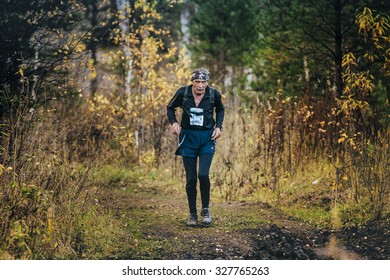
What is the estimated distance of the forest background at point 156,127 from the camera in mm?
5848

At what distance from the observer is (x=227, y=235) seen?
6.48 m

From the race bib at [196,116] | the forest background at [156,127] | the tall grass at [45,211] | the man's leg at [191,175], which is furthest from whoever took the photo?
the man's leg at [191,175]

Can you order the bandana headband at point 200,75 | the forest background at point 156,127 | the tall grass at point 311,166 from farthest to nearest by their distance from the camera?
the tall grass at point 311,166 < the bandana headband at point 200,75 < the forest background at point 156,127

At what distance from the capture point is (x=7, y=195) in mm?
5387

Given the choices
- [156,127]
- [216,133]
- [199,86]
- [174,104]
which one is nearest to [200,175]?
[216,133]

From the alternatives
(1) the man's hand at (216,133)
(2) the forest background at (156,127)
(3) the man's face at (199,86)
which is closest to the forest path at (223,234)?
(2) the forest background at (156,127)

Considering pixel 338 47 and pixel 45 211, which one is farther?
pixel 338 47

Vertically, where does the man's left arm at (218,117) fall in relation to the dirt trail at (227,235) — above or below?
above

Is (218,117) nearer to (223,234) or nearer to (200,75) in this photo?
(200,75)

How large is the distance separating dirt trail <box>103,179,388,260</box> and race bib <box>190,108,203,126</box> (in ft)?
3.99

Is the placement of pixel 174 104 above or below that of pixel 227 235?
above

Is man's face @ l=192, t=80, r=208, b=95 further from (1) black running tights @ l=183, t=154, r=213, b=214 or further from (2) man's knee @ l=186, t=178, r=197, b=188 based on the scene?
(2) man's knee @ l=186, t=178, r=197, b=188

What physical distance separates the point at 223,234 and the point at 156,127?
4.73 m

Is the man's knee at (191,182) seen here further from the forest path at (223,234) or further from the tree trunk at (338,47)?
the tree trunk at (338,47)
